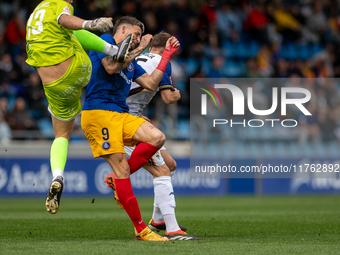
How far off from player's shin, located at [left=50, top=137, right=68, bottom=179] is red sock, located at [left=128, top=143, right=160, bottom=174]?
2.35 ft

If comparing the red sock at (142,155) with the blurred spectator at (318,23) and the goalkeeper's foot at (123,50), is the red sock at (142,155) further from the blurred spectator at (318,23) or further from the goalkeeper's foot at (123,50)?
the blurred spectator at (318,23)

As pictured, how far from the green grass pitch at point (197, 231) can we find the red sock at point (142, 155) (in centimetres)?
81

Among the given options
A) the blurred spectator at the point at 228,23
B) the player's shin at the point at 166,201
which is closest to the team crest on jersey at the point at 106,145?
the player's shin at the point at 166,201

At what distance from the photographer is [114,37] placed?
5719 millimetres

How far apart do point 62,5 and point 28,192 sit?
8.78 metres

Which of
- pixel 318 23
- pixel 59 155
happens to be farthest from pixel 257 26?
pixel 59 155

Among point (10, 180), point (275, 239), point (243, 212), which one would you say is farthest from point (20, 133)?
point (275, 239)

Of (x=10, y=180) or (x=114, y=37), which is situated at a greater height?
(x=114, y=37)

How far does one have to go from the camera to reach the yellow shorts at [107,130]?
5363 millimetres

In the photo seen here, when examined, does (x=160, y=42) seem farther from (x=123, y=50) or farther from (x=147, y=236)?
(x=147, y=236)

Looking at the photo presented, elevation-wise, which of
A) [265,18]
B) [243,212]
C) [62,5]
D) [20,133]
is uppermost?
[265,18]

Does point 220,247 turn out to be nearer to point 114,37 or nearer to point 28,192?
point 114,37

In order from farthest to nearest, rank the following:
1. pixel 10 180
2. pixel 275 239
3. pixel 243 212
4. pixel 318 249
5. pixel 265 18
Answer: pixel 265 18, pixel 10 180, pixel 243 212, pixel 275 239, pixel 318 249

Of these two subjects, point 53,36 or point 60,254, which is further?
point 53,36
